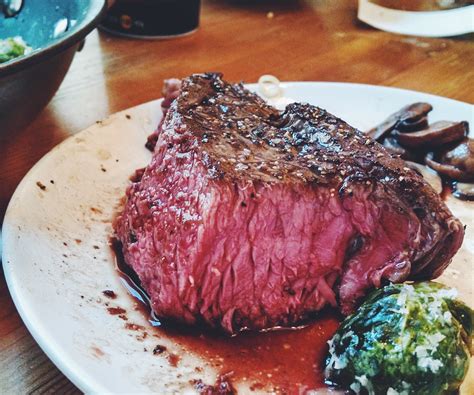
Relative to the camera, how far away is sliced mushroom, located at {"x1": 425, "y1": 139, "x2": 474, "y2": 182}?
2.62m

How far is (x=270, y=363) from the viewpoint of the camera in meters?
1.76

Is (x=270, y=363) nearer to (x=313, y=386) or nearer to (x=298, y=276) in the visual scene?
(x=313, y=386)

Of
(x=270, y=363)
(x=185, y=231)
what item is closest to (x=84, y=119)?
(x=185, y=231)

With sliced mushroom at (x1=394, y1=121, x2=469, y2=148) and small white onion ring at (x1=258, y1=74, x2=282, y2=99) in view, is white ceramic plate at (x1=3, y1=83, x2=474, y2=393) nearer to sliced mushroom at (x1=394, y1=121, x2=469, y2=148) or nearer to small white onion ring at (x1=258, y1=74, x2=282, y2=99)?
small white onion ring at (x1=258, y1=74, x2=282, y2=99)

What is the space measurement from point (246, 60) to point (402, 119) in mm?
1607

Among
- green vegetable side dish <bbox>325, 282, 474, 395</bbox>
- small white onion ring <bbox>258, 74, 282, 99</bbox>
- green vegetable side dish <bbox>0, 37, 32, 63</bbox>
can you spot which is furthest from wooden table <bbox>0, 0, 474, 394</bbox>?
green vegetable side dish <bbox>325, 282, 474, 395</bbox>

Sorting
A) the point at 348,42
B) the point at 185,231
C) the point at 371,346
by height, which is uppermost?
the point at 185,231

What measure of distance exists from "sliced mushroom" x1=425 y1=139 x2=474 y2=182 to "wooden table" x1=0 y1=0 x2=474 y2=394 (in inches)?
42.7

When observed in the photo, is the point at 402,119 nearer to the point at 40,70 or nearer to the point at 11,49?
the point at 40,70

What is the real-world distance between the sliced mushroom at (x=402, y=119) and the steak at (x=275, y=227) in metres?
0.87

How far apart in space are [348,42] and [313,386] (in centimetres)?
347

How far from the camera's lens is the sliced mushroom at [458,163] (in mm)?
2625

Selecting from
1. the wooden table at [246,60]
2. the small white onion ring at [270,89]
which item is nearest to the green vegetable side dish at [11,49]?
the wooden table at [246,60]

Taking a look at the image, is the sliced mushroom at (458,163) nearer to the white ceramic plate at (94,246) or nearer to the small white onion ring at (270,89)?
the white ceramic plate at (94,246)
